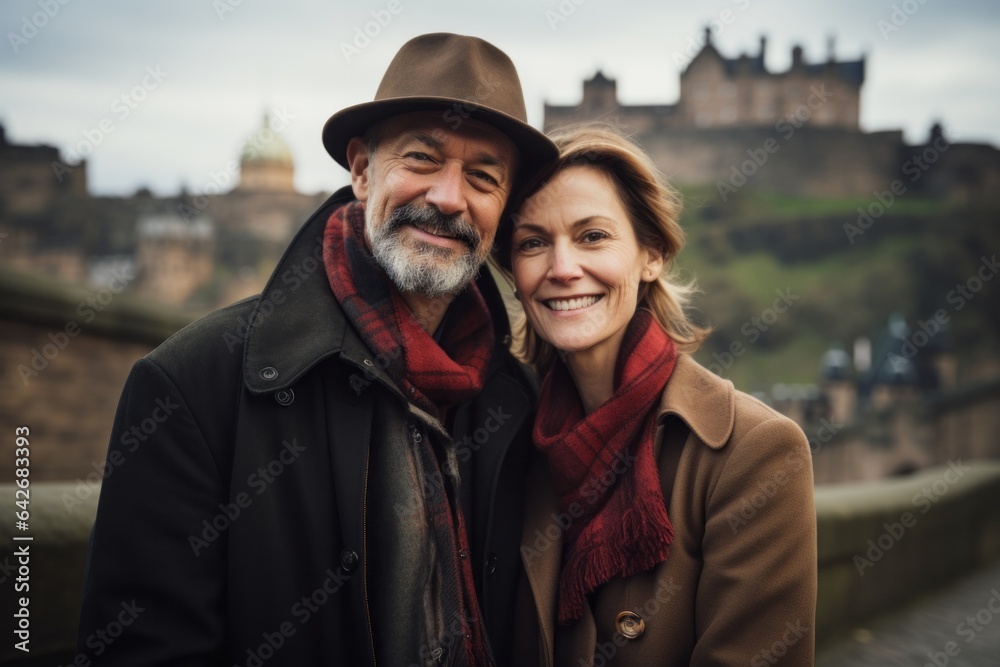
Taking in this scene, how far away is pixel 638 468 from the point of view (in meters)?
2.40

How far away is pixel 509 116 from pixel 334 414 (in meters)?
0.94

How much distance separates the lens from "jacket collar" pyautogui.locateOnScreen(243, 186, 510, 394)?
228 cm

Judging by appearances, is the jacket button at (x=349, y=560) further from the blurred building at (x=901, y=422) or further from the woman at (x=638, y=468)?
the blurred building at (x=901, y=422)

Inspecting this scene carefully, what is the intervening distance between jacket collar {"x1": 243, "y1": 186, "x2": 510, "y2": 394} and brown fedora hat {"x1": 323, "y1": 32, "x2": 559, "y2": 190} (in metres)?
0.41

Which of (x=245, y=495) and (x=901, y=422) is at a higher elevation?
(x=245, y=495)

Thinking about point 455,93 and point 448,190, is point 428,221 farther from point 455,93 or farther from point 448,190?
point 455,93

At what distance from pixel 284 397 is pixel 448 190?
0.73 metres

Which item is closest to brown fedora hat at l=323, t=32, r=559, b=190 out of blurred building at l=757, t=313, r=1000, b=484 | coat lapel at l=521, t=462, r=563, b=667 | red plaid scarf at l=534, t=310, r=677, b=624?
red plaid scarf at l=534, t=310, r=677, b=624

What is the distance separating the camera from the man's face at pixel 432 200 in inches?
99.2

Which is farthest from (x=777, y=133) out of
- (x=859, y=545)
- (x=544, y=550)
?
(x=544, y=550)

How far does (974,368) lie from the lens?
131 ft

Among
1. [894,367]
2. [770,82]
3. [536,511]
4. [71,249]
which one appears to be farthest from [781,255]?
[536,511]

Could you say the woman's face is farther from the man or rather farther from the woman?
the man

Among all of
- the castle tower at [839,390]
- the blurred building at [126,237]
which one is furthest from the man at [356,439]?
the blurred building at [126,237]
